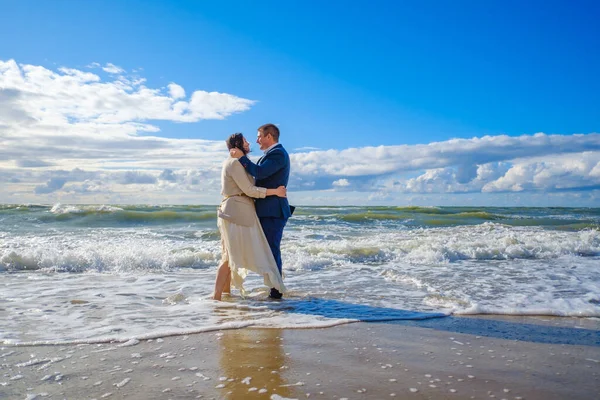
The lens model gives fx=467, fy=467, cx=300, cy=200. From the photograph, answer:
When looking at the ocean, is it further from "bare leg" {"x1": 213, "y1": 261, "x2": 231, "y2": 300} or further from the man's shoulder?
the man's shoulder

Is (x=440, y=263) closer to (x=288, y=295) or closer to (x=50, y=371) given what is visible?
(x=288, y=295)

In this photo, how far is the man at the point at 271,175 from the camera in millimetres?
5297

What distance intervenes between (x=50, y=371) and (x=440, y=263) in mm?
7933

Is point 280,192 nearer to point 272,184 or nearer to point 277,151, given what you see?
point 272,184

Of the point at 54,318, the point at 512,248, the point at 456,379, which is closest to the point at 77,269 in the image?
the point at 54,318

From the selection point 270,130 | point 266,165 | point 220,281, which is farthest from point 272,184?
point 220,281

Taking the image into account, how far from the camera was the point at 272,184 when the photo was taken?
5.49 meters

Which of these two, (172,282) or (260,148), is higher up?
(260,148)

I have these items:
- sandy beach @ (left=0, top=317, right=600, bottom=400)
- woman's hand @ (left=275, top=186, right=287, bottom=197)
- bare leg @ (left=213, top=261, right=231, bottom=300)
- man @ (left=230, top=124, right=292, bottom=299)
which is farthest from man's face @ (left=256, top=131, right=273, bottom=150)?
sandy beach @ (left=0, top=317, right=600, bottom=400)

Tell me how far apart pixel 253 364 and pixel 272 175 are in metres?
2.60

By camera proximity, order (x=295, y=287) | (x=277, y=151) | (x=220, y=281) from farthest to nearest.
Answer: (x=295, y=287), (x=220, y=281), (x=277, y=151)

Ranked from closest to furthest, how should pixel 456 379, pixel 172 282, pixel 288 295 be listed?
1. pixel 456 379
2. pixel 288 295
3. pixel 172 282

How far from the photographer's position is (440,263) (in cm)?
966

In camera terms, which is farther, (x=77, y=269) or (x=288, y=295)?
(x=77, y=269)
